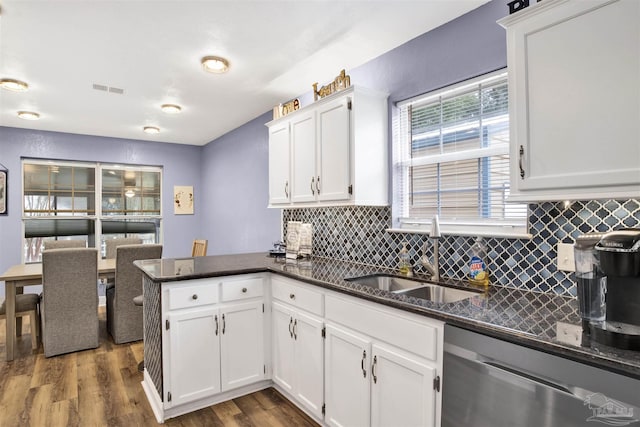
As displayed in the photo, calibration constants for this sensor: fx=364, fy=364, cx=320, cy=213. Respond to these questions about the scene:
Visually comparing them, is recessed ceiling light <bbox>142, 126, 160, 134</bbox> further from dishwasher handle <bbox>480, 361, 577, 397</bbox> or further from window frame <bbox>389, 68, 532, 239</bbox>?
dishwasher handle <bbox>480, 361, 577, 397</bbox>

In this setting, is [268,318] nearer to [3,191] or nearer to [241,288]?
[241,288]

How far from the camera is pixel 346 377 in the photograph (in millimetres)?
1948

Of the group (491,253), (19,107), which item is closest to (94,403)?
(491,253)

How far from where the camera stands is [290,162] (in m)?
3.10

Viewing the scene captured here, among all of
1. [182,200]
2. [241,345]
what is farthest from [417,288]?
[182,200]

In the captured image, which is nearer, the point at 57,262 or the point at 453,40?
the point at 453,40

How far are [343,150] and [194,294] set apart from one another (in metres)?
1.39

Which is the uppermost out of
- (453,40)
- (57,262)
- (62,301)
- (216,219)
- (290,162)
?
(453,40)

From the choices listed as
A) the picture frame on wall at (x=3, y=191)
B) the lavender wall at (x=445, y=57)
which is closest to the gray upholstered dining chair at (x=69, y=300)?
the picture frame on wall at (x=3, y=191)

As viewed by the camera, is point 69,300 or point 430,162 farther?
point 69,300

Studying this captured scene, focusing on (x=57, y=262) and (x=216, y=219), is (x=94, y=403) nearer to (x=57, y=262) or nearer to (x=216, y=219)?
(x=57, y=262)

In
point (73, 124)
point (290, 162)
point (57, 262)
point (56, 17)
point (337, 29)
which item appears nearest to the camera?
point (56, 17)

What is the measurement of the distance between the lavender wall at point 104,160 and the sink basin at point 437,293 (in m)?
4.82

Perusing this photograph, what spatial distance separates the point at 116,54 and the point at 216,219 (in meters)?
3.18
